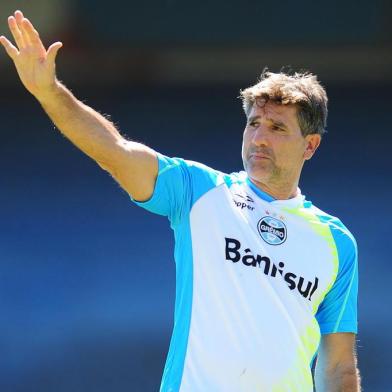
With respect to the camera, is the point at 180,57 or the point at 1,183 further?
the point at 180,57

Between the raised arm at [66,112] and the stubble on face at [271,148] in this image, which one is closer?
the raised arm at [66,112]

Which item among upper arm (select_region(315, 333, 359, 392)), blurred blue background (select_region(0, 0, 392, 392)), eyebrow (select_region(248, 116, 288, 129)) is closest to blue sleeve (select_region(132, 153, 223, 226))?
eyebrow (select_region(248, 116, 288, 129))

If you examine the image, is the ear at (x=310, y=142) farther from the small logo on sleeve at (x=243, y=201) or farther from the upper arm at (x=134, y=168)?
the upper arm at (x=134, y=168)

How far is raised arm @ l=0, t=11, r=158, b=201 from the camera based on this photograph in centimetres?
308

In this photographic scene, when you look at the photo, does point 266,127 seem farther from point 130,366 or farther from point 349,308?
point 130,366

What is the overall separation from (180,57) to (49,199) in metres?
2.37

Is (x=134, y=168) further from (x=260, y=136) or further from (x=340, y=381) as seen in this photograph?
(x=340, y=381)

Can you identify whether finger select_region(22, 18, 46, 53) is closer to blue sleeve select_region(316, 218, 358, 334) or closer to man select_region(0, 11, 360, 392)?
man select_region(0, 11, 360, 392)

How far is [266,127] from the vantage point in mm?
3646

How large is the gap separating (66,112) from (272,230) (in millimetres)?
865

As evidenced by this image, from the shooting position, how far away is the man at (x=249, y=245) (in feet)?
10.4

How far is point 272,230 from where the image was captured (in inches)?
Result: 138

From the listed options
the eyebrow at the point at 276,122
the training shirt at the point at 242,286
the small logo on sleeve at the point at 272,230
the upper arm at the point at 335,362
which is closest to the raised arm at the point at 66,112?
the training shirt at the point at 242,286

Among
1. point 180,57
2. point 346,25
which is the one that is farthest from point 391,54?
point 180,57
